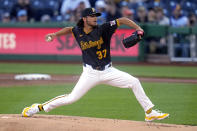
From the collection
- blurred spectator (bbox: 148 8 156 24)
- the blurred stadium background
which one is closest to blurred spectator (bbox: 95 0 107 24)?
the blurred stadium background

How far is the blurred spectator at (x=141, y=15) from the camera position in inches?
639

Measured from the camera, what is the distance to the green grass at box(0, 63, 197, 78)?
13.5 m

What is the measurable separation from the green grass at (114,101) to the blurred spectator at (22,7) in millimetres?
6520

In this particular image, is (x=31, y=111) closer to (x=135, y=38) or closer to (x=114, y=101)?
(x=135, y=38)

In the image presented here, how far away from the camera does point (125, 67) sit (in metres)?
15.1

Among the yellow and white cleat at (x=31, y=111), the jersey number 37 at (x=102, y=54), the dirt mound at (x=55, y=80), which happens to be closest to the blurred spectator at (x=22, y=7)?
the dirt mound at (x=55, y=80)

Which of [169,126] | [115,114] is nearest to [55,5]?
[115,114]

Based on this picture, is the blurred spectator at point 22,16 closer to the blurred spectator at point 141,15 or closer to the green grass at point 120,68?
the green grass at point 120,68

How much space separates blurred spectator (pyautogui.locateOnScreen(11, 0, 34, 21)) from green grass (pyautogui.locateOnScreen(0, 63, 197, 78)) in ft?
7.17

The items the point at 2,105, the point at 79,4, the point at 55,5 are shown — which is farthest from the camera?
the point at 55,5

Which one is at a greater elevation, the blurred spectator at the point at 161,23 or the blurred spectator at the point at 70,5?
the blurred spectator at the point at 70,5

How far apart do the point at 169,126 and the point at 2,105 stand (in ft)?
12.0

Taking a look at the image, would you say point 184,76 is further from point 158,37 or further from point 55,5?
point 55,5

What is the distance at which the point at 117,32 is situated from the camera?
16.1 meters
